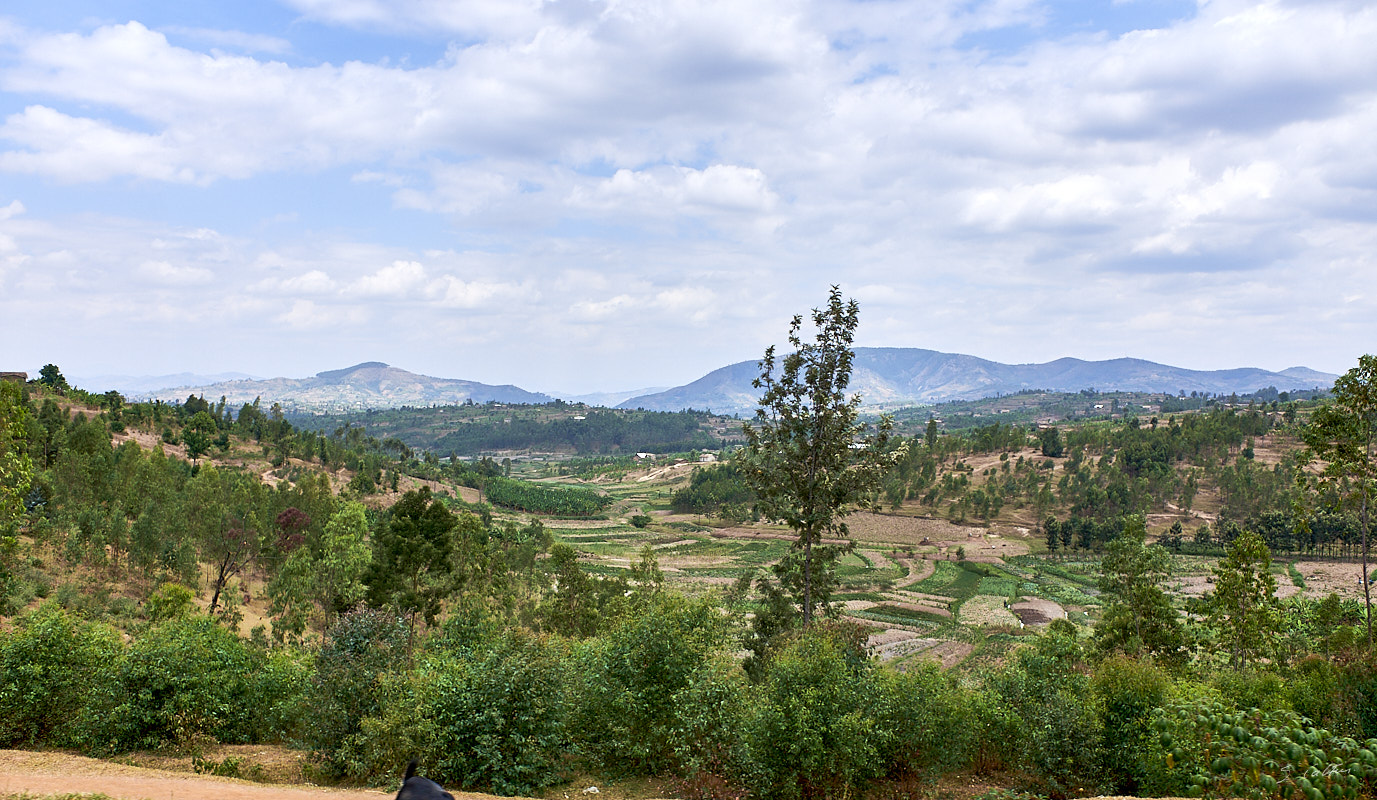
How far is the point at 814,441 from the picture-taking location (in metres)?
21.2

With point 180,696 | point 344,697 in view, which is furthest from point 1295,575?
point 180,696

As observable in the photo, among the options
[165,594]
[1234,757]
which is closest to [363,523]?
[165,594]

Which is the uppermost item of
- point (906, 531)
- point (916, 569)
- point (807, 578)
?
point (807, 578)

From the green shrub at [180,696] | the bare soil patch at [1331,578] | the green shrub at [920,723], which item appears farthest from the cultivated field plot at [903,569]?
the green shrub at [180,696]

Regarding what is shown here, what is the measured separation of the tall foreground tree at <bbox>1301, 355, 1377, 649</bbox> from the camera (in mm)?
18734

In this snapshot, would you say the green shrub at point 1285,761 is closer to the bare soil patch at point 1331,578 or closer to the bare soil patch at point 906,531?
the bare soil patch at point 1331,578

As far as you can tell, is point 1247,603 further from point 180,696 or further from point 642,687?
point 180,696

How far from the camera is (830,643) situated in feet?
51.0

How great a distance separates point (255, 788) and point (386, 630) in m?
4.28

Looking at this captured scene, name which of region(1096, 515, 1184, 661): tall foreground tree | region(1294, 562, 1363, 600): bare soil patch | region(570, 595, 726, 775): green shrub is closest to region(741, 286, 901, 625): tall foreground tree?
region(570, 595, 726, 775): green shrub

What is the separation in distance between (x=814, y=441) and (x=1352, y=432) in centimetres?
1399

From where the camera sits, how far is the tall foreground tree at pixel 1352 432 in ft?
61.5

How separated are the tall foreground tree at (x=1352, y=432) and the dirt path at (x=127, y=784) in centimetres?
2273

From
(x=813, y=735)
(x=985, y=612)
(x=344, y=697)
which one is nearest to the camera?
(x=813, y=735)
